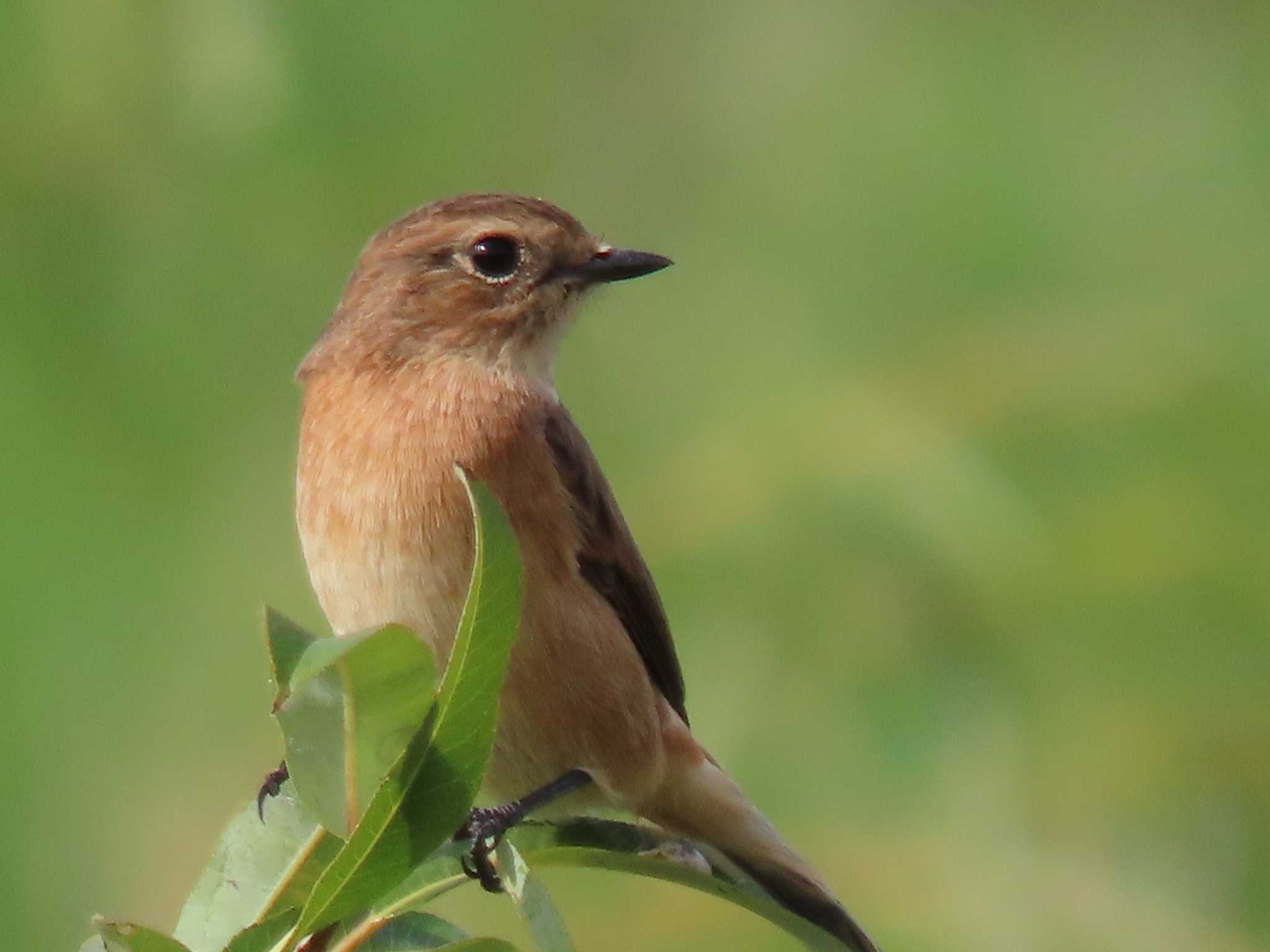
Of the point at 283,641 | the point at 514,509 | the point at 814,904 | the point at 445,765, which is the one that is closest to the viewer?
the point at 283,641

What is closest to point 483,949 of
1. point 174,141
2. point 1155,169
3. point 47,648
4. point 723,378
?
point 47,648

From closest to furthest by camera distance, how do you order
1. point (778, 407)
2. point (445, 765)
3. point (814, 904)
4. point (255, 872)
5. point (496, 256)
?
point (445, 765) → point (255, 872) → point (814, 904) → point (496, 256) → point (778, 407)

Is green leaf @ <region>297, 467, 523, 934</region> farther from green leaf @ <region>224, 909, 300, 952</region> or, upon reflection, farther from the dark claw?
the dark claw

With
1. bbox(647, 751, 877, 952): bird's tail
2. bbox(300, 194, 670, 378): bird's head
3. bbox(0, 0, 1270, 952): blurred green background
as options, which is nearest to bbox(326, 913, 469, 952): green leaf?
bbox(647, 751, 877, 952): bird's tail

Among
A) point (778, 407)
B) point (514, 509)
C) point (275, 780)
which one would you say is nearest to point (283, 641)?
point (275, 780)

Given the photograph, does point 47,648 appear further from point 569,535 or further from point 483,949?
point 483,949

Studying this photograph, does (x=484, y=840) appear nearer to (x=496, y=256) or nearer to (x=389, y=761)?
(x=389, y=761)
